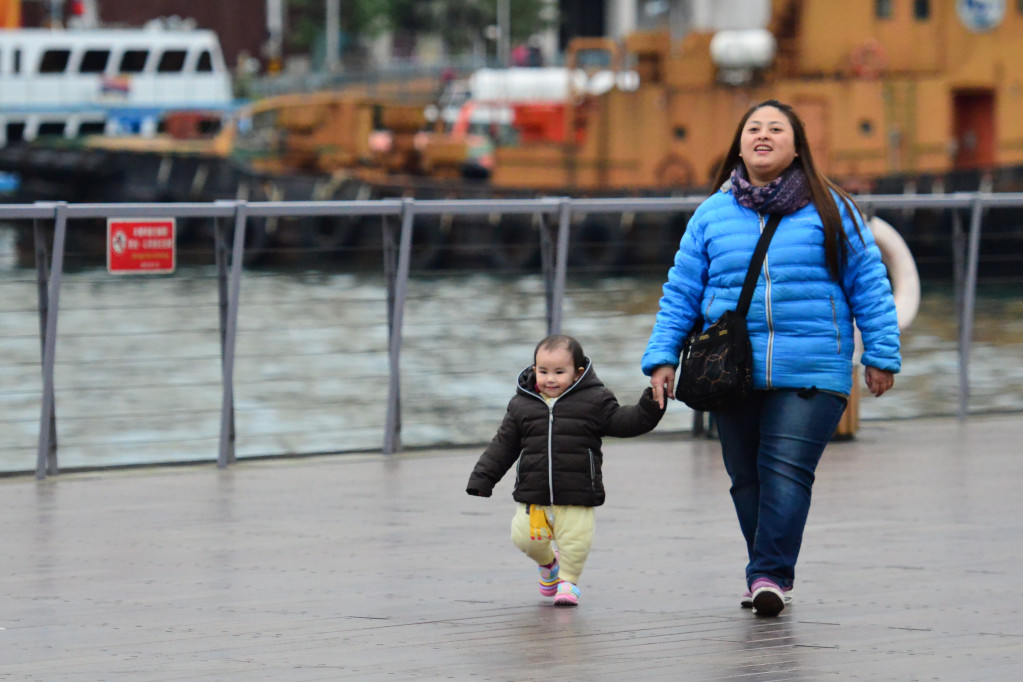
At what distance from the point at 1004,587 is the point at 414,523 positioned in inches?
96.2

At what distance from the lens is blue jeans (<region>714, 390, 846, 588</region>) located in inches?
221

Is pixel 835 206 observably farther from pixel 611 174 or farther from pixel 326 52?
pixel 326 52

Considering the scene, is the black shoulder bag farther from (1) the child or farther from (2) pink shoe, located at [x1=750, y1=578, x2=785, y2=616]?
(2) pink shoe, located at [x1=750, y1=578, x2=785, y2=616]

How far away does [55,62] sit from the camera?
5672 centimetres

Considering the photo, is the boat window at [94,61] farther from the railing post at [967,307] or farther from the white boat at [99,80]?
the railing post at [967,307]

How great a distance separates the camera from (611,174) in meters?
35.1

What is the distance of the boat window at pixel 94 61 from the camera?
5716 cm

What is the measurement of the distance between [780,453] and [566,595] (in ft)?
2.73

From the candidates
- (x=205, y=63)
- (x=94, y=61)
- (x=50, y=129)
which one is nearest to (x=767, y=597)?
(x=50, y=129)

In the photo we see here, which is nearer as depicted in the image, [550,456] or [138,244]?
[550,456]

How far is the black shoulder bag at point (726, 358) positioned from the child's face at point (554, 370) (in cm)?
41

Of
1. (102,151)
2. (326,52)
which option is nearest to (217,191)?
(102,151)

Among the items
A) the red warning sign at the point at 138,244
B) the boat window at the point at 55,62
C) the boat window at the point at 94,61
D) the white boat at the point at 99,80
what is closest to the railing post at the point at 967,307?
the red warning sign at the point at 138,244

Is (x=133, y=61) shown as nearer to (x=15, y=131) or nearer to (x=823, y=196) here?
(x=15, y=131)
